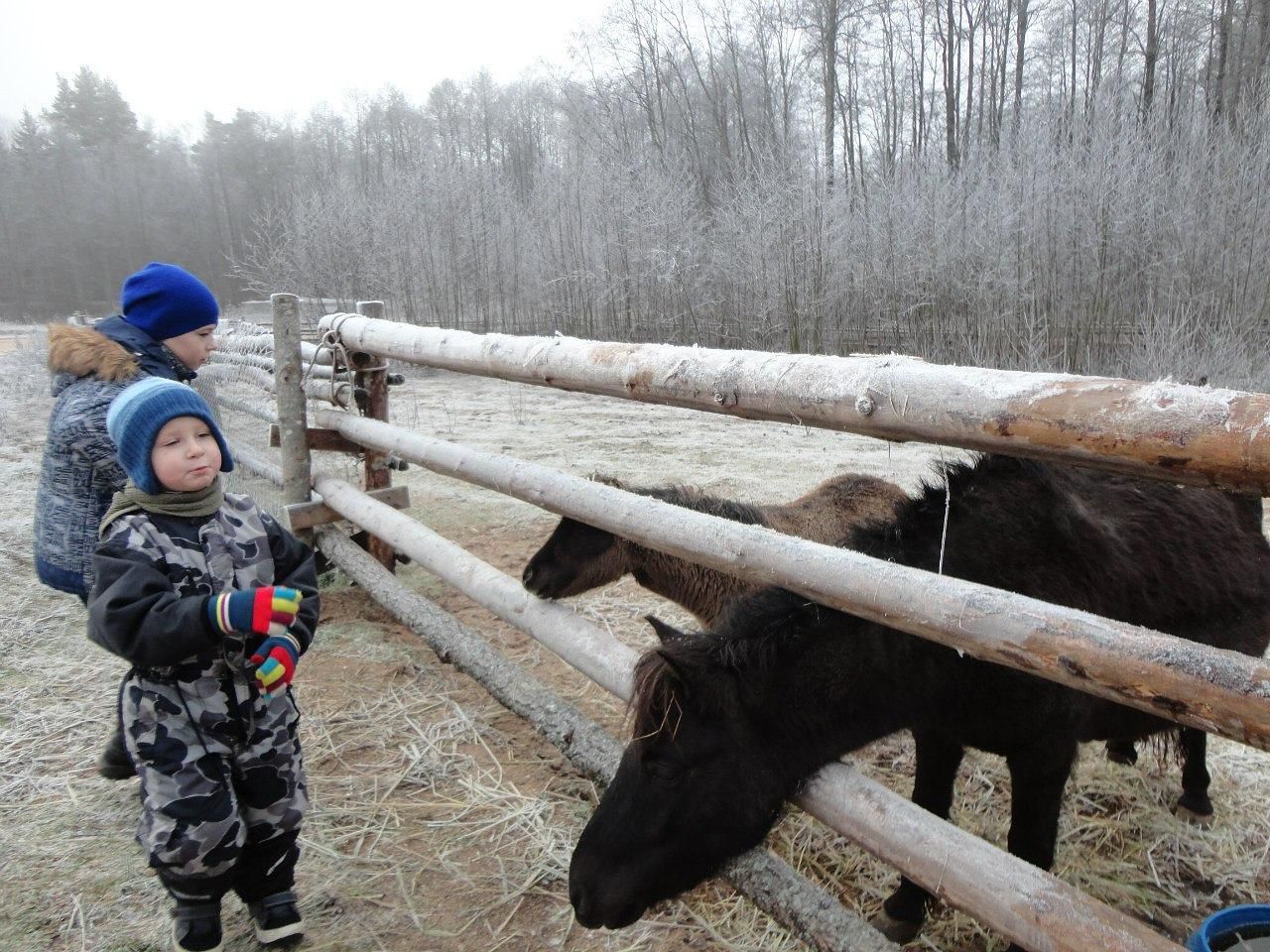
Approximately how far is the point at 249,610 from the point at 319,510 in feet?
11.1

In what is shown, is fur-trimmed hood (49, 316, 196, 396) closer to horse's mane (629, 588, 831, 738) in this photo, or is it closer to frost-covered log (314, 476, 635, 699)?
frost-covered log (314, 476, 635, 699)

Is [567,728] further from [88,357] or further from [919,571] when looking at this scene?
[88,357]

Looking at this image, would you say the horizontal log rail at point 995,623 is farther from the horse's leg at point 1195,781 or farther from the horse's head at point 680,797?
the horse's leg at point 1195,781

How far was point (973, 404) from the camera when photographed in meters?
1.58

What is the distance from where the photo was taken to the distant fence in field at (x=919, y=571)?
4.03 ft

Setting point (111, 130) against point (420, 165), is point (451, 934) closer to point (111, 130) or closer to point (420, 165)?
point (420, 165)

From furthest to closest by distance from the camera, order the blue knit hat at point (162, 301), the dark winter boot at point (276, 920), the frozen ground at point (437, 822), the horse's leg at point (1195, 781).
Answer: the horse's leg at point (1195, 781) < the blue knit hat at point (162, 301) < the frozen ground at point (437, 822) < the dark winter boot at point (276, 920)

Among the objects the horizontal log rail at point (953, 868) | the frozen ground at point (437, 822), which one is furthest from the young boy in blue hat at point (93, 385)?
the horizontal log rail at point (953, 868)

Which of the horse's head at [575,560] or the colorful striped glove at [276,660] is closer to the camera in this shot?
the colorful striped glove at [276,660]

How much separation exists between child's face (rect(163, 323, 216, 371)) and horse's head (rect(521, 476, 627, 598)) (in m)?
1.83

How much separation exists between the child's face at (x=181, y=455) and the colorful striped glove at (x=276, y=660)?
50 centimetres

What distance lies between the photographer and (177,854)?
84.6 inches

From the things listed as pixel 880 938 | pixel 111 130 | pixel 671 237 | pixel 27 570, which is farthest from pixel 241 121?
pixel 880 938

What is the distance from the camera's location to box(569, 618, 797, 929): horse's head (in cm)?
198
